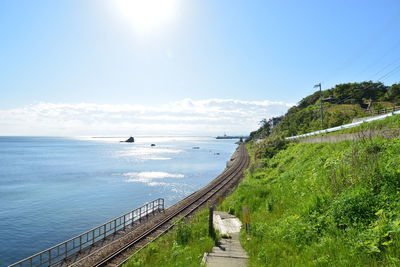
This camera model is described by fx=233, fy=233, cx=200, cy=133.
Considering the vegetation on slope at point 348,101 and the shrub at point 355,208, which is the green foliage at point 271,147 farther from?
the shrub at point 355,208

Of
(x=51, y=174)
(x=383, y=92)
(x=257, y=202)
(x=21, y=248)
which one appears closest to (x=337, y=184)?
(x=257, y=202)

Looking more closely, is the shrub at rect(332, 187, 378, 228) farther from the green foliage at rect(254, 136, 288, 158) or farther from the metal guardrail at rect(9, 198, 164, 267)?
the green foliage at rect(254, 136, 288, 158)

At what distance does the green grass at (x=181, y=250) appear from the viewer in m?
8.76

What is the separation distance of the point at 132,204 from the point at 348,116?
134 ft

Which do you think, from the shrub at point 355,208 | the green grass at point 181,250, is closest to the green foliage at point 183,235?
the green grass at point 181,250

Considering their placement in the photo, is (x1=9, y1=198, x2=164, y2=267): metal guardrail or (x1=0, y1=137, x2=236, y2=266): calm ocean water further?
(x1=0, y1=137, x2=236, y2=266): calm ocean water

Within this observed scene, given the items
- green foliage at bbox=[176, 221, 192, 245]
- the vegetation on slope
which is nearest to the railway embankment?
green foliage at bbox=[176, 221, 192, 245]

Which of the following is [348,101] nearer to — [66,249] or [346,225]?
[346,225]

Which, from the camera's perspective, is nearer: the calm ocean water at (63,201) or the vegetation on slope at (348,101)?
the calm ocean water at (63,201)

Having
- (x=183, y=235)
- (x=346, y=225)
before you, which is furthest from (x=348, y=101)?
(x=346, y=225)

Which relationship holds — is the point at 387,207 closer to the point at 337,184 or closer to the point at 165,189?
the point at 337,184

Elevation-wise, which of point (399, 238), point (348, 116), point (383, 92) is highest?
point (383, 92)

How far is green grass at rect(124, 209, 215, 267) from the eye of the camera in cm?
876

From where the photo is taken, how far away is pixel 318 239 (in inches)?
279
